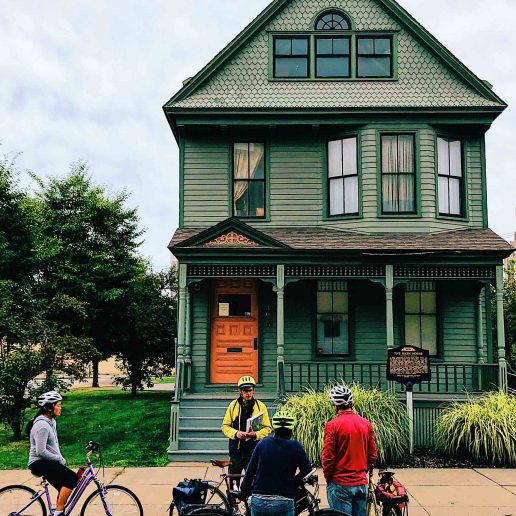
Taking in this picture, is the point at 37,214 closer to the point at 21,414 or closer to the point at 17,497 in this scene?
the point at 21,414

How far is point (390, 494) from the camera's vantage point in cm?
719

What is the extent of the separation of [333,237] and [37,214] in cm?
1224

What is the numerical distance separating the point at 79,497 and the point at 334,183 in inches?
434

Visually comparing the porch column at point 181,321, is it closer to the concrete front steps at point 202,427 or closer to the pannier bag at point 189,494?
the concrete front steps at point 202,427

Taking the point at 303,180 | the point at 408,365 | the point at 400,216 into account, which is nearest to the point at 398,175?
the point at 400,216

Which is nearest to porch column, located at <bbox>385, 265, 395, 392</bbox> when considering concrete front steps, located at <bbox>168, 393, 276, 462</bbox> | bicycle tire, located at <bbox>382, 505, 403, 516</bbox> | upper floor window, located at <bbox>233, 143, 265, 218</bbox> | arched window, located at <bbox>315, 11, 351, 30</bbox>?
concrete front steps, located at <bbox>168, 393, 276, 462</bbox>

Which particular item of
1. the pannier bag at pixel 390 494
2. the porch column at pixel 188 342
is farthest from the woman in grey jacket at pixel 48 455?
the porch column at pixel 188 342

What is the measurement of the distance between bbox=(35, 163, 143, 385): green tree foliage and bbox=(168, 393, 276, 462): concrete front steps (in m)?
11.1

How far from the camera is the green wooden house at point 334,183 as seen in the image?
1650cm

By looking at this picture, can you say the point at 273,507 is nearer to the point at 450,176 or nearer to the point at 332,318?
the point at 332,318

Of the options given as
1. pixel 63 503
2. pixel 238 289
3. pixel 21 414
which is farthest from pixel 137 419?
pixel 63 503

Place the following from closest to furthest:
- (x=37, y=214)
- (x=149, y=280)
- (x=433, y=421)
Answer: (x=433, y=421), (x=37, y=214), (x=149, y=280)

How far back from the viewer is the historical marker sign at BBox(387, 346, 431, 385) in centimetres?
1383

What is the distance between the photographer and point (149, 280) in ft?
85.5
